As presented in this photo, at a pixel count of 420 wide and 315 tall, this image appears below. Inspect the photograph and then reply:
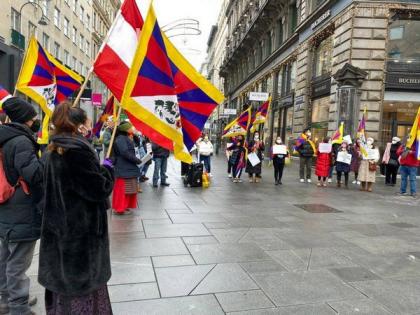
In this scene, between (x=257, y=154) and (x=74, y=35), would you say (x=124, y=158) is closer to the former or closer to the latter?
(x=257, y=154)

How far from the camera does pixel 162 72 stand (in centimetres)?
435

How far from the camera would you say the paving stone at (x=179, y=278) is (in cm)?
388

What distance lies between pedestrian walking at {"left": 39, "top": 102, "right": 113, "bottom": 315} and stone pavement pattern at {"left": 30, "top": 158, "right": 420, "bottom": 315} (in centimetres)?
96

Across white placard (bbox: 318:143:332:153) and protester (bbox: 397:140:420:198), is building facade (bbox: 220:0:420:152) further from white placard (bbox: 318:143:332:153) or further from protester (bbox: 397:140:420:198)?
protester (bbox: 397:140:420:198)

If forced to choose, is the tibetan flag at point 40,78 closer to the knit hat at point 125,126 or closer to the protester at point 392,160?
the knit hat at point 125,126

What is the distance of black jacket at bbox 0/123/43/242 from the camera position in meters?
2.98

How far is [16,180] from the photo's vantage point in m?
3.07

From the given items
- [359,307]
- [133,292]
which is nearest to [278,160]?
[359,307]

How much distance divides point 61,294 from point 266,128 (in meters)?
28.4

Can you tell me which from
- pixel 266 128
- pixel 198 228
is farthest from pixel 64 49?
pixel 198 228

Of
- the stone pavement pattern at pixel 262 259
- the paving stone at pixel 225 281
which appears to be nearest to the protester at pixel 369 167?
the stone pavement pattern at pixel 262 259

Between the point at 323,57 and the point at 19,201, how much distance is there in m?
→ 19.3

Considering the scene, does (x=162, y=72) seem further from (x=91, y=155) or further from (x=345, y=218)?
(x=345, y=218)

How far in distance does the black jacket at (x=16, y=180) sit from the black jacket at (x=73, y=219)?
0.49 m
